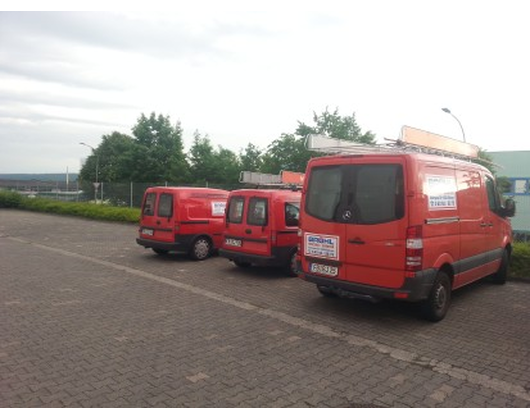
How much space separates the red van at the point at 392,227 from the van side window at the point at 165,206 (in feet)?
15.2

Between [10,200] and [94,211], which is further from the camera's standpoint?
[10,200]

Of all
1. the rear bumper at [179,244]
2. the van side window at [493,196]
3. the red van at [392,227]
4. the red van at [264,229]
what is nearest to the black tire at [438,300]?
the red van at [392,227]

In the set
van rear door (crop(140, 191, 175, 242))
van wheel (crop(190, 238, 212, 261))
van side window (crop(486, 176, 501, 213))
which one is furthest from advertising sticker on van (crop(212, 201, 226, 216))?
van side window (crop(486, 176, 501, 213))

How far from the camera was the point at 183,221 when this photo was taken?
33.4 ft

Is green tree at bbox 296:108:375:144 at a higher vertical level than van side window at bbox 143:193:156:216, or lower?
higher

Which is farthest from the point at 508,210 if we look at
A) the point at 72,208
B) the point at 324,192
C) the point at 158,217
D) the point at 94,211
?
the point at 72,208

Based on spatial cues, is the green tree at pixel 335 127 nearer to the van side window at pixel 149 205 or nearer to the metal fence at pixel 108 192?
the metal fence at pixel 108 192

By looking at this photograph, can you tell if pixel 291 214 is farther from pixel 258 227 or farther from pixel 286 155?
pixel 286 155

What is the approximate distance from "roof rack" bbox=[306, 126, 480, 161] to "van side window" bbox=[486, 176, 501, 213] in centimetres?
70

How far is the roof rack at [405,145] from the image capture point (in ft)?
20.2

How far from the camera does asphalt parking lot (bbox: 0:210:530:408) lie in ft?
12.1

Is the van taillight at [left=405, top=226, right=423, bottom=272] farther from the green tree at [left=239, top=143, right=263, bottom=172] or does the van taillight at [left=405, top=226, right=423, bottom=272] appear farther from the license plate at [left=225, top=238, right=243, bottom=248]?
the green tree at [left=239, top=143, right=263, bottom=172]

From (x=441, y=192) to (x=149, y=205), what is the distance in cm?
714
